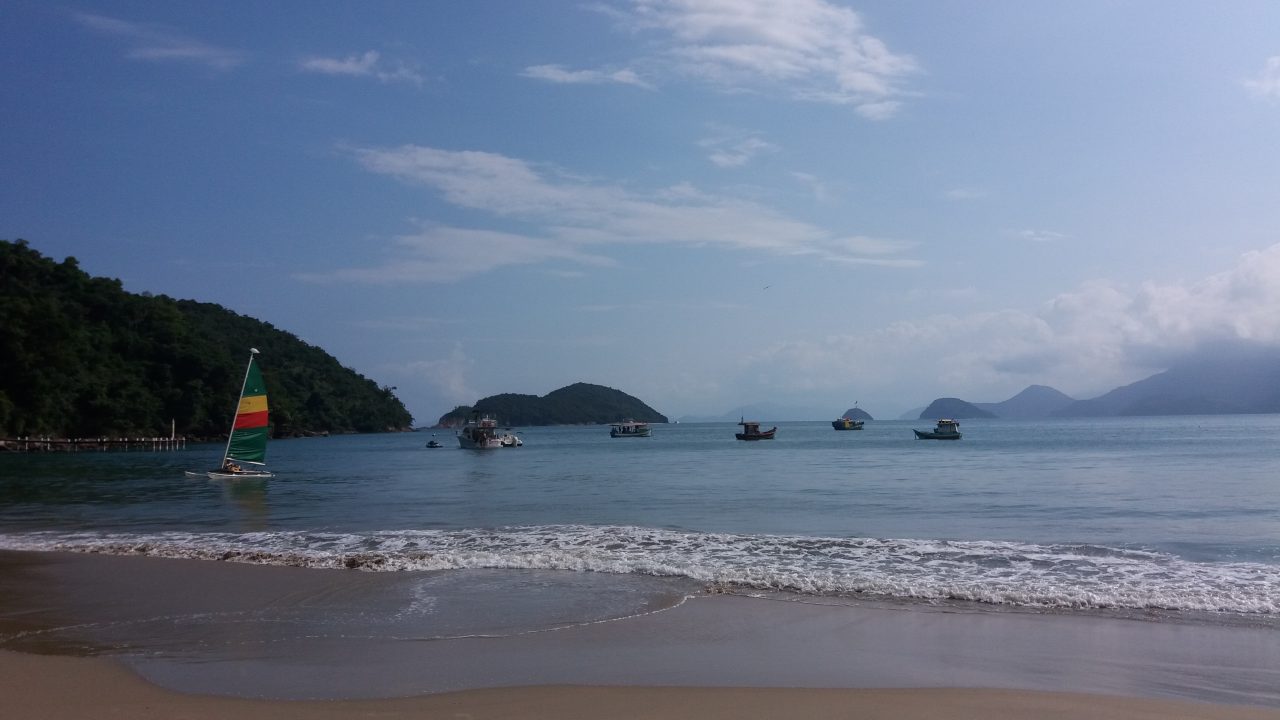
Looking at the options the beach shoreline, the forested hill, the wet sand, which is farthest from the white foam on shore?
the forested hill

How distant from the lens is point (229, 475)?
39031mm

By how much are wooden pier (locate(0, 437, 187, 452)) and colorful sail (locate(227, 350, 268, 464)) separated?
4889 cm

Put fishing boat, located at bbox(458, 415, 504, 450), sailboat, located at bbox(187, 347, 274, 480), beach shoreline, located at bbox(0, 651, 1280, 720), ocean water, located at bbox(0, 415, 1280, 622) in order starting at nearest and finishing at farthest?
beach shoreline, located at bbox(0, 651, 1280, 720), ocean water, located at bbox(0, 415, 1280, 622), sailboat, located at bbox(187, 347, 274, 480), fishing boat, located at bbox(458, 415, 504, 450)

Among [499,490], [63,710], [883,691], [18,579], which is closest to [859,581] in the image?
→ [883,691]

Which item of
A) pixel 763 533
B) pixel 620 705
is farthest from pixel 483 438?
pixel 620 705

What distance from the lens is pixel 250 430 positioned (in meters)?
40.2

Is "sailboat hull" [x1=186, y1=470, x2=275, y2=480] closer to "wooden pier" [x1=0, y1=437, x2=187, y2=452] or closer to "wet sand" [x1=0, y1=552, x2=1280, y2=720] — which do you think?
"wet sand" [x1=0, y1=552, x2=1280, y2=720]

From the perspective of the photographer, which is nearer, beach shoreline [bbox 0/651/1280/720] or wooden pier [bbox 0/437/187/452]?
beach shoreline [bbox 0/651/1280/720]

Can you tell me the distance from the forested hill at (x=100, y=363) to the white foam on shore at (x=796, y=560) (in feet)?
233

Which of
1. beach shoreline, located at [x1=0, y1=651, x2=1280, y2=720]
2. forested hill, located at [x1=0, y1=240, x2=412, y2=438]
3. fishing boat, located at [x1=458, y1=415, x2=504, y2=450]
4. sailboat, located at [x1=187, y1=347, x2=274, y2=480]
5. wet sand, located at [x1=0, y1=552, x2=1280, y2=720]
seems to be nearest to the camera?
beach shoreline, located at [x1=0, y1=651, x2=1280, y2=720]

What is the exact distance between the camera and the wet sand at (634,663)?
22.5 ft

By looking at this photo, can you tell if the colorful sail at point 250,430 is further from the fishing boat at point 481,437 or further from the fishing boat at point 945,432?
the fishing boat at point 945,432

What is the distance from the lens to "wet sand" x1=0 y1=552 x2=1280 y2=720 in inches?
271

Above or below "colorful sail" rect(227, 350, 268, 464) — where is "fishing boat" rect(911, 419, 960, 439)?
below
